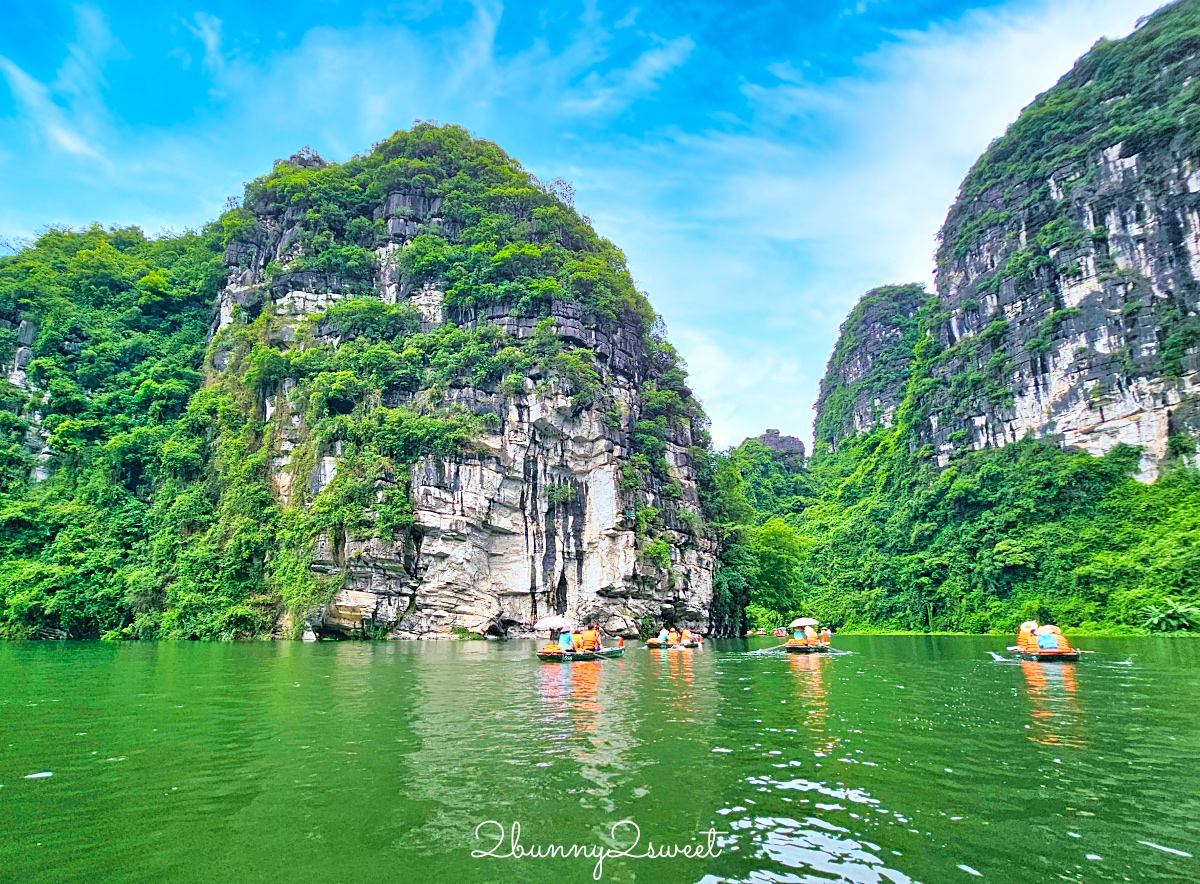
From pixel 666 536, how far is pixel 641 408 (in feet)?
32.5

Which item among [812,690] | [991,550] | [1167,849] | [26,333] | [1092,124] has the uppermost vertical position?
[1092,124]

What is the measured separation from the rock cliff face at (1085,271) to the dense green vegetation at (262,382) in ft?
93.7

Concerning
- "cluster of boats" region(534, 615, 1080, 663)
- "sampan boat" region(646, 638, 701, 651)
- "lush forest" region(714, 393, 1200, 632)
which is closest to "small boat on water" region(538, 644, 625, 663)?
"cluster of boats" region(534, 615, 1080, 663)

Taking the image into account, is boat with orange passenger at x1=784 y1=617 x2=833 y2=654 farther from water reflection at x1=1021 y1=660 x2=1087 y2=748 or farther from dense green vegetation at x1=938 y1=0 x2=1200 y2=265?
dense green vegetation at x1=938 y1=0 x2=1200 y2=265

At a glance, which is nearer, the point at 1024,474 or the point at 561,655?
the point at 561,655

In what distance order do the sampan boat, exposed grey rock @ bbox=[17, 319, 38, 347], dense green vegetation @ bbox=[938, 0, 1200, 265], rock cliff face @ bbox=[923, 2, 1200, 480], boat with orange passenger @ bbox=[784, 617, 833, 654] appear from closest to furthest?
boat with orange passenger @ bbox=[784, 617, 833, 654] → the sampan boat → exposed grey rock @ bbox=[17, 319, 38, 347] → rock cliff face @ bbox=[923, 2, 1200, 480] → dense green vegetation @ bbox=[938, 0, 1200, 265]

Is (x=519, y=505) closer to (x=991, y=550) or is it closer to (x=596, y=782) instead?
(x=596, y=782)

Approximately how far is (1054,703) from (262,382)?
4448 centimetres

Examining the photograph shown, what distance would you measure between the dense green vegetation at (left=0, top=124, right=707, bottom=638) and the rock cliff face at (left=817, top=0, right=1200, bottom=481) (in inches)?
1125

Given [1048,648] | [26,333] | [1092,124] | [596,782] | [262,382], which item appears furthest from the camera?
[1092,124]

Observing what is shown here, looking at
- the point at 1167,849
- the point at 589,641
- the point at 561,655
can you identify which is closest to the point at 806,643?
the point at 589,641

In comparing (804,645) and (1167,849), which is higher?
(1167,849)

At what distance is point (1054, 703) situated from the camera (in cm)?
1233

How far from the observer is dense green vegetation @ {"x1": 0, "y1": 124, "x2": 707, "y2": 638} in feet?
119
